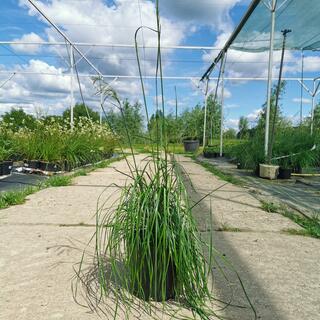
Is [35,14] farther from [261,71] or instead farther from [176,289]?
[261,71]

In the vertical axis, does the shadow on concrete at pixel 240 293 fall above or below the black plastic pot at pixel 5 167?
below

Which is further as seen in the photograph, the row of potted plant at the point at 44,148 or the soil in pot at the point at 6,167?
the row of potted plant at the point at 44,148

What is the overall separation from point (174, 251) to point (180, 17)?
120cm

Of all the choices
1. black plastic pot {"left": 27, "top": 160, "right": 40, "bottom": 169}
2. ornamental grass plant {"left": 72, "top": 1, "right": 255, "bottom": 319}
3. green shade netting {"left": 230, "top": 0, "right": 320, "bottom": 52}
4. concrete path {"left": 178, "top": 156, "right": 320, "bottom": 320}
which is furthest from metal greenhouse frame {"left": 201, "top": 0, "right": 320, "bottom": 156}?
ornamental grass plant {"left": 72, "top": 1, "right": 255, "bottom": 319}

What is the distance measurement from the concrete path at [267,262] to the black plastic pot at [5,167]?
317 centimetres

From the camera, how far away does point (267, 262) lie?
1.71 meters

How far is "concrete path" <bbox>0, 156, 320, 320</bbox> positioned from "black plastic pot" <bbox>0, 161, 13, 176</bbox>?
1.86 metres

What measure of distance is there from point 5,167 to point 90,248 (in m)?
3.41

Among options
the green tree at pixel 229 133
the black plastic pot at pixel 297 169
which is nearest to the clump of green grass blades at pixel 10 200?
the black plastic pot at pixel 297 169

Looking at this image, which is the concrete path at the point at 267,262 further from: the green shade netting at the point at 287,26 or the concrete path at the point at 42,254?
the green shade netting at the point at 287,26

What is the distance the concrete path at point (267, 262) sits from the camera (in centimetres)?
126

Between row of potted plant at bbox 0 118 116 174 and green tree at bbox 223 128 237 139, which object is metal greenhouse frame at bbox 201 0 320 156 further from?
green tree at bbox 223 128 237 139

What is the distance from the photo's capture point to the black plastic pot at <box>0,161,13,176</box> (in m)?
4.61

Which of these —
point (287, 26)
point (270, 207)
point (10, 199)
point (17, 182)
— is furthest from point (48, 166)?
point (287, 26)
